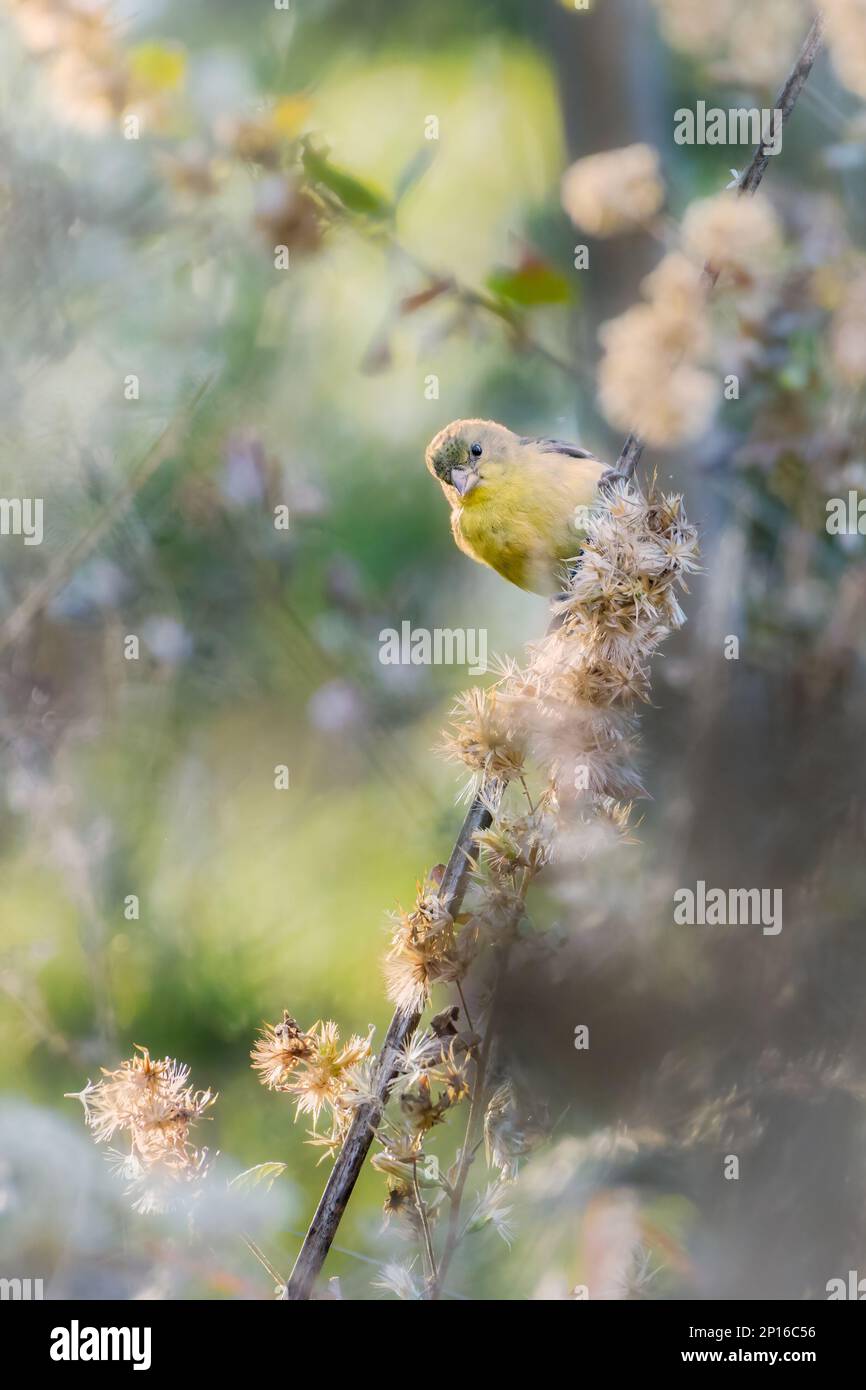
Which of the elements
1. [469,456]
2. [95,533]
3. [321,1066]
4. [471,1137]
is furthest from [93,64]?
[471,1137]

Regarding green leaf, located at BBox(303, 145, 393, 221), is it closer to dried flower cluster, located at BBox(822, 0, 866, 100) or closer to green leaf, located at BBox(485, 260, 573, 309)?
green leaf, located at BBox(485, 260, 573, 309)

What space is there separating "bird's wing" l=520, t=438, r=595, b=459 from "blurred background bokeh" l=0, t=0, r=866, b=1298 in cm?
10

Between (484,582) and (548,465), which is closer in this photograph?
(548,465)

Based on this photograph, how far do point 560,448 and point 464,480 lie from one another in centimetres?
13

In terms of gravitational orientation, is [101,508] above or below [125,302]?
below

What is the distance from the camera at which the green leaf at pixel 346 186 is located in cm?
155

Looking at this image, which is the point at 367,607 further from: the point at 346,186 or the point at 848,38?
the point at 848,38

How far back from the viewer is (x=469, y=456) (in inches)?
57.4

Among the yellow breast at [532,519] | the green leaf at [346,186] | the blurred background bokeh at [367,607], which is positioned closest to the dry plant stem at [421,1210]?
the blurred background bokeh at [367,607]
